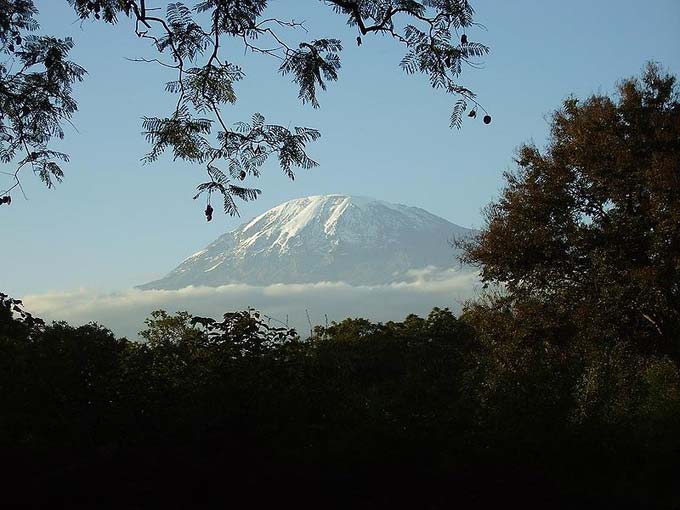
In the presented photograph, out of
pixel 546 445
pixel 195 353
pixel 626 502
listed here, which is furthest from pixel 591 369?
pixel 195 353

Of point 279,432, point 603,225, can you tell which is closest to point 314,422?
point 279,432

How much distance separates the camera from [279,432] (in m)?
13.2

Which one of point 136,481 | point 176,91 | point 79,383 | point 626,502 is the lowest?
point 626,502

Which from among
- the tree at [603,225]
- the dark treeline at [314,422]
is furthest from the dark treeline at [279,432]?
the tree at [603,225]

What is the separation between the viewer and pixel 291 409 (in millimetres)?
13531

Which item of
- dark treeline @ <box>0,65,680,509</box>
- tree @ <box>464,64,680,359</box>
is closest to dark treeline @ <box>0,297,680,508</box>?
dark treeline @ <box>0,65,680,509</box>

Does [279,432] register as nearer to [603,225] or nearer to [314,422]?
[314,422]

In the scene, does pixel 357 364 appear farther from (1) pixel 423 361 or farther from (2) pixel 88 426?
(2) pixel 88 426

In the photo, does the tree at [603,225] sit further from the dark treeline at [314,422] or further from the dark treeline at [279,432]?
the dark treeline at [279,432]

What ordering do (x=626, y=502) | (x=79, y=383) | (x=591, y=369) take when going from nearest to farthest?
(x=626, y=502), (x=79, y=383), (x=591, y=369)

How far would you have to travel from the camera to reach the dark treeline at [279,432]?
37.1 feet

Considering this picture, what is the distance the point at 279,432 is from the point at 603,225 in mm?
13853

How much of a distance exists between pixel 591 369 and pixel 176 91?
10247 millimetres

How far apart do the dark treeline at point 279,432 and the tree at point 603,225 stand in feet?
18.8
